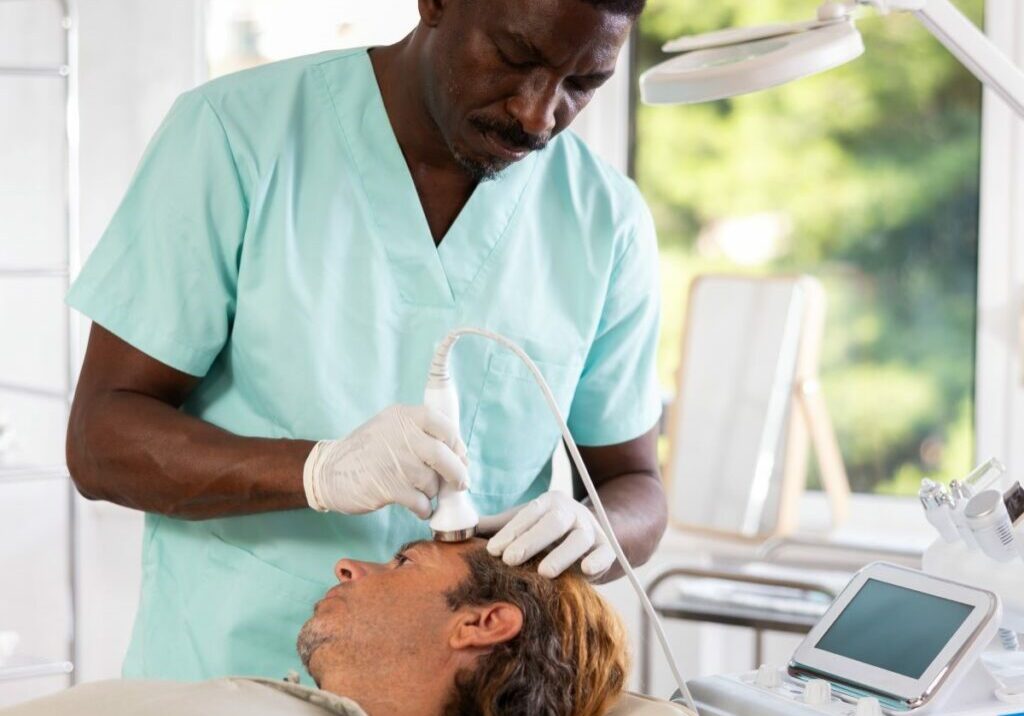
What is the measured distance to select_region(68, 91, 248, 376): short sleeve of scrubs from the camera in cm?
149

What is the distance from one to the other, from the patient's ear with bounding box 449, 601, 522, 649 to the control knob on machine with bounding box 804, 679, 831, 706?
1.04 feet

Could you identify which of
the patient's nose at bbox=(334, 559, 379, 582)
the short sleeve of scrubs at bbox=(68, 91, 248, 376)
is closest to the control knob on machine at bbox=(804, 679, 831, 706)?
the patient's nose at bbox=(334, 559, 379, 582)

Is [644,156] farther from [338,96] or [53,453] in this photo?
[338,96]

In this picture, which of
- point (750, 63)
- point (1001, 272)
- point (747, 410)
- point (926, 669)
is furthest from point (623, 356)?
point (1001, 272)

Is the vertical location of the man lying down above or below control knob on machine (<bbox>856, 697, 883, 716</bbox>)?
below

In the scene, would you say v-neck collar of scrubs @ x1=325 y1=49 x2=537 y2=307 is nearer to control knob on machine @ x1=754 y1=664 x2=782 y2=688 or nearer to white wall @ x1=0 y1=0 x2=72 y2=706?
control knob on machine @ x1=754 y1=664 x2=782 y2=688

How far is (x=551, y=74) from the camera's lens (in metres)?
1.39

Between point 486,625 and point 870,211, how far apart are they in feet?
6.43

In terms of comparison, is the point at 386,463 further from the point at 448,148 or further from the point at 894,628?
the point at 894,628

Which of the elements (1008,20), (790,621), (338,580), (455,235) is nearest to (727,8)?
(1008,20)

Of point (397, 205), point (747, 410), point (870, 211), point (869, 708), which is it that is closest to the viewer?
point (869, 708)

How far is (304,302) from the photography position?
1.52 m

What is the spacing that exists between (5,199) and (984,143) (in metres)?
2.14

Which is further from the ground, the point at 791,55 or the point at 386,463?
the point at 791,55
